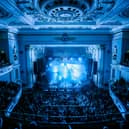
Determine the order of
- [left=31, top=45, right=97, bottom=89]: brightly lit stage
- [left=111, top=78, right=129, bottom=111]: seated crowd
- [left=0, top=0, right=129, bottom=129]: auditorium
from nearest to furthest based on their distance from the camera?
[left=0, top=0, right=129, bottom=129]: auditorium
[left=111, top=78, right=129, bottom=111]: seated crowd
[left=31, top=45, right=97, bottom=89]: brightly lit stage

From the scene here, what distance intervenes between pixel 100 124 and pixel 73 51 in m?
12.3

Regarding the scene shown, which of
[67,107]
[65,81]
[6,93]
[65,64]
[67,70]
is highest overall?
[65,64]

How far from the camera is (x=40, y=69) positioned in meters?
15.7

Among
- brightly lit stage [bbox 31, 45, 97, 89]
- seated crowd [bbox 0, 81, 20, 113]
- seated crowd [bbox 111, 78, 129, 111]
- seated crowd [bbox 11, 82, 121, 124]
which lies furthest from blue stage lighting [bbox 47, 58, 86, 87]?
seated crowd [bbox 0, 81, 20, 113]

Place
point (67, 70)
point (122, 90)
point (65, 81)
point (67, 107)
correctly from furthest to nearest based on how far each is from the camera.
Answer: point (67, 70)
point (65, 81)
point (122, 90)
point (67, 107)

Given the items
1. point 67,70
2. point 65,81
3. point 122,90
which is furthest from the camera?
point 67,70

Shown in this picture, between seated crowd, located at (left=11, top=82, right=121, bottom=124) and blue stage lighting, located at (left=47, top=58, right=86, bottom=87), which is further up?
blue stage lighting, located at (left=47, top=58, right=86, bottom=87)

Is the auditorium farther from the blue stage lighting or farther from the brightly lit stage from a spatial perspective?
the blue stage lighting

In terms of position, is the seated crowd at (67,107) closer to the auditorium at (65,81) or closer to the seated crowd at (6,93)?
the auditorium at (65,81)

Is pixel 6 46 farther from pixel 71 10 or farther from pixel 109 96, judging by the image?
pixel 109 96

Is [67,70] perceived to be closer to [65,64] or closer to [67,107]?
[65,64]

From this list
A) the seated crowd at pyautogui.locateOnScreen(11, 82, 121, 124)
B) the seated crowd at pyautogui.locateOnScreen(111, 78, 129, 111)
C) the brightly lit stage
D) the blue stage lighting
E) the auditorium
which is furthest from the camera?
the blue stage lighting

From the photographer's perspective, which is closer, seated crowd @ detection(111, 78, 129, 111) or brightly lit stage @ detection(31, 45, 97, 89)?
seated crowd @ detection(111, 78, 129, 111)

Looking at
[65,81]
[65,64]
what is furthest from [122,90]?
[65,64]
